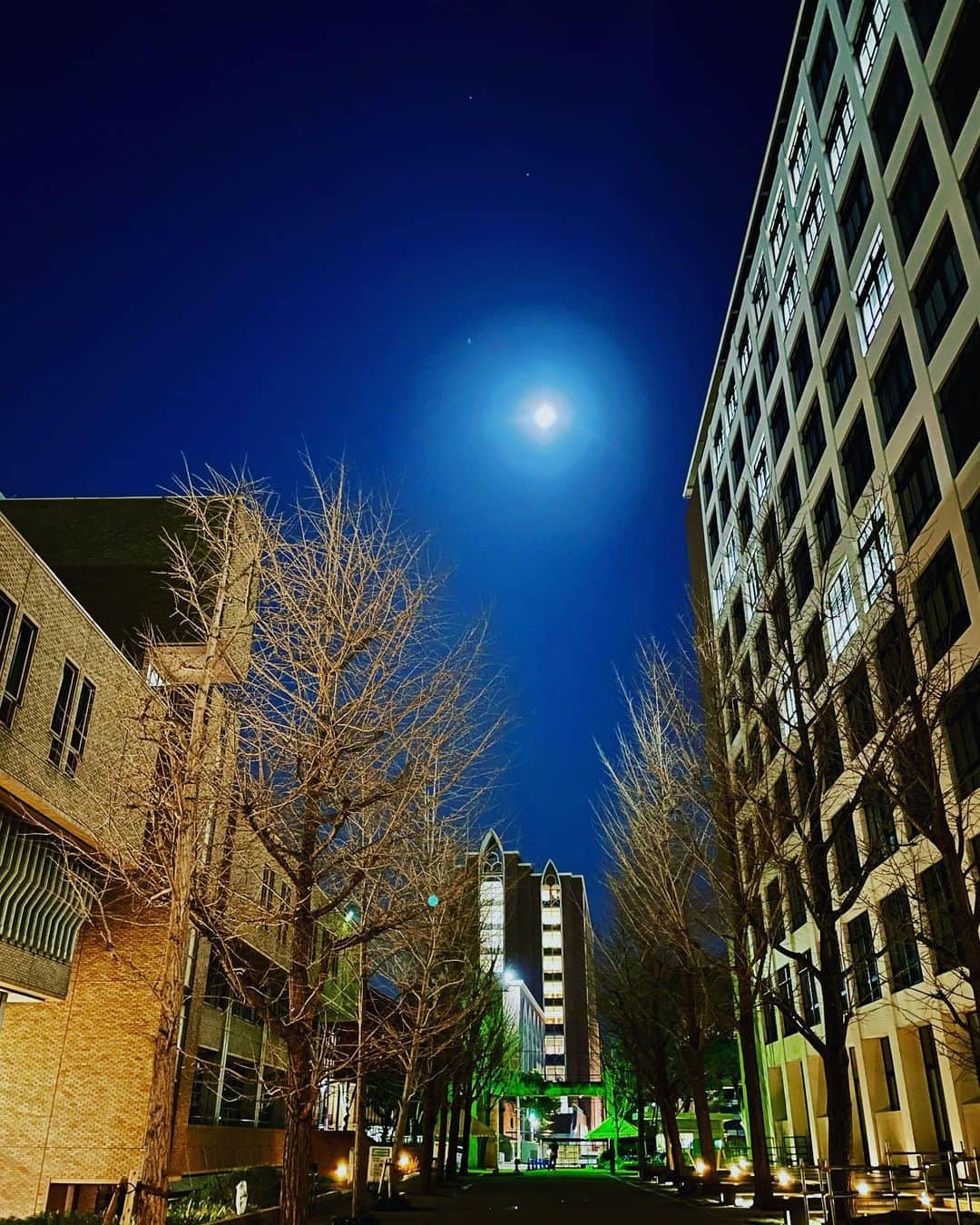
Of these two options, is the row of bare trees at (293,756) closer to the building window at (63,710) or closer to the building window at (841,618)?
the building window at (63,710)

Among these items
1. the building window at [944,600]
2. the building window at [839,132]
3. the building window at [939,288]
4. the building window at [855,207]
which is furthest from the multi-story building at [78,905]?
the building window at [839,132]

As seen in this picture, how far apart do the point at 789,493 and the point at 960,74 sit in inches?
687

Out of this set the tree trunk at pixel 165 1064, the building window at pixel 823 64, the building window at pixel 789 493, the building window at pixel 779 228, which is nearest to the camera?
the tree trunk at pixel 165 1064

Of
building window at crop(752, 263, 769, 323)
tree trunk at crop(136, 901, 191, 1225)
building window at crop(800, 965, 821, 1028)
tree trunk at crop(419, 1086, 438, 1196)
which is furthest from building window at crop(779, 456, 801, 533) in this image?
tree trunk at crop(136, 901, 191, 1225)

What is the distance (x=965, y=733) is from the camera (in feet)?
79.6

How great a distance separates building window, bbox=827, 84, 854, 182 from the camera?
3219 cm

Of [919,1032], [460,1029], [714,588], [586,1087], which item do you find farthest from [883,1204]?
[586,1087]

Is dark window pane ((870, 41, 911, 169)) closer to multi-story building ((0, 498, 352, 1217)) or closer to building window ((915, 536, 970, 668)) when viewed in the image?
building window ((915, 536, 970, 668))

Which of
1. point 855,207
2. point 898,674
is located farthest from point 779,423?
point 898,674

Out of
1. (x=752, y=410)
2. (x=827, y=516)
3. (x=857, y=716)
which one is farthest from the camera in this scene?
(x=752, y=410)

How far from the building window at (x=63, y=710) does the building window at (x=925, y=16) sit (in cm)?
2554

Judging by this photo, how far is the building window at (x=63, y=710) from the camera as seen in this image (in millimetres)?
18828

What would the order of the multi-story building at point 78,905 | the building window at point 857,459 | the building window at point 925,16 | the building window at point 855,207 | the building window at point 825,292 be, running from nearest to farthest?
the multi-story building at point 78,905 < the building window at point 925,16 < the building window at point 855,207 < the building window at point 857,459 < the building window at point 825,292

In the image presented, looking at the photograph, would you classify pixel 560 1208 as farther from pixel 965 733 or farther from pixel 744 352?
pixel 744 352
